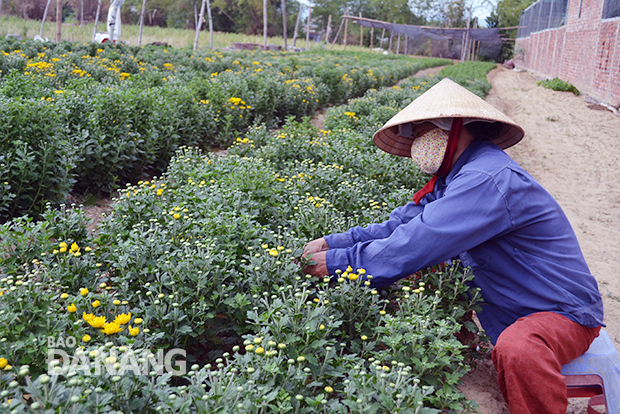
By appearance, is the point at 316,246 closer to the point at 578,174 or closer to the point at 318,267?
the point at 318,267

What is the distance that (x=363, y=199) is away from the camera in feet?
11.8

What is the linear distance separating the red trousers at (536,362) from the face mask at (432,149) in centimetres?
90

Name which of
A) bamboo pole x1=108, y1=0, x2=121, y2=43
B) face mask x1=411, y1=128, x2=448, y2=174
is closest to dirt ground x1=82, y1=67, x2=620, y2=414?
face mask x1=411, y1=128, x2=448, y2=174

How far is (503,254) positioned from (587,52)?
57.9 ft

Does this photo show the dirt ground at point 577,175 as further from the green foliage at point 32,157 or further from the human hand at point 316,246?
the human hand at point 316,246

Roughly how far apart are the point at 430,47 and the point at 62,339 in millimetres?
49904

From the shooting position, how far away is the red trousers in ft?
6.52

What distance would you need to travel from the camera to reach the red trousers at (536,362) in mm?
1986

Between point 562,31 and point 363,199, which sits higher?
point 562,31

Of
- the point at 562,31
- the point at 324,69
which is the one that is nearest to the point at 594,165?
the point at 324,69

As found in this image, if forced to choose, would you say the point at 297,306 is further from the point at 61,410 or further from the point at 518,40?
the point at 518,40

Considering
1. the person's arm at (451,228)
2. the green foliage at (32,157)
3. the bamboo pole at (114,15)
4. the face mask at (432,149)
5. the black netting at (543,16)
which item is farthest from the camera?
the black netting at (543,16)

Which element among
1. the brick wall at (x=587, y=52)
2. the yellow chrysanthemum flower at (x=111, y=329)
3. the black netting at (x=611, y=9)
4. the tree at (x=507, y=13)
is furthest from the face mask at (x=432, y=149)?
the tree at (x=507, y=13)

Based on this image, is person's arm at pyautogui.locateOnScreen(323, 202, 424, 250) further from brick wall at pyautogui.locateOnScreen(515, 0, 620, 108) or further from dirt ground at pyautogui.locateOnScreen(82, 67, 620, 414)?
brick wall at pyautogui.locateOnScreen(515, 0, 620, 108)
